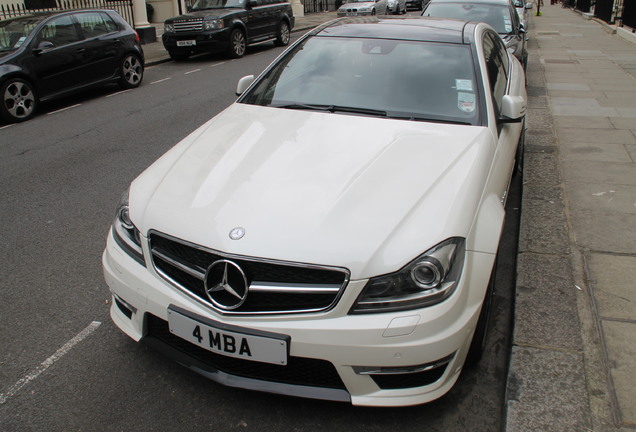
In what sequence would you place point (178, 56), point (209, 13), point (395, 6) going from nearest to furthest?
point (209, 13)
point (178, 56)
point (395, 6)

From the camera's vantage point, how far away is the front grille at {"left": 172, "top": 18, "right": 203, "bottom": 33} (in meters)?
15.1

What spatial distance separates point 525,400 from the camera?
110 inches

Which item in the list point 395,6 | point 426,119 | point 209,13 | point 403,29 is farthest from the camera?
point 395,6

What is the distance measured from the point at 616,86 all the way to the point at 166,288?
414 inches

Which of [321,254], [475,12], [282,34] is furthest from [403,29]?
[282,34]

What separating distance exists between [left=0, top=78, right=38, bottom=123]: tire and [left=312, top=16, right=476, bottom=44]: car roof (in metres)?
6.45

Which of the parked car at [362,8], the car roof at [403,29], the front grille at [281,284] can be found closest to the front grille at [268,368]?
the front grille at [281,284]

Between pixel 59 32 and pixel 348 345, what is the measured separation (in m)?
9.73

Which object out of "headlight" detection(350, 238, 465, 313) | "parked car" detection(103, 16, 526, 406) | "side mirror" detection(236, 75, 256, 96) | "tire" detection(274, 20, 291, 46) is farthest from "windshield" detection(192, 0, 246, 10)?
"headlight" detection(350, 238, 465, 313)

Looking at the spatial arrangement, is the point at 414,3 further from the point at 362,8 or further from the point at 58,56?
the point at 58,56

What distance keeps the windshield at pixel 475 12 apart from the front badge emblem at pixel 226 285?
876 cm

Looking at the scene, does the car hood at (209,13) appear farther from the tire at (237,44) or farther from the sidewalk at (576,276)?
the sidewalk at (576,276)

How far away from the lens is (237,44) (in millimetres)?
15875

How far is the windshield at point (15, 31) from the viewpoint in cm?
958
